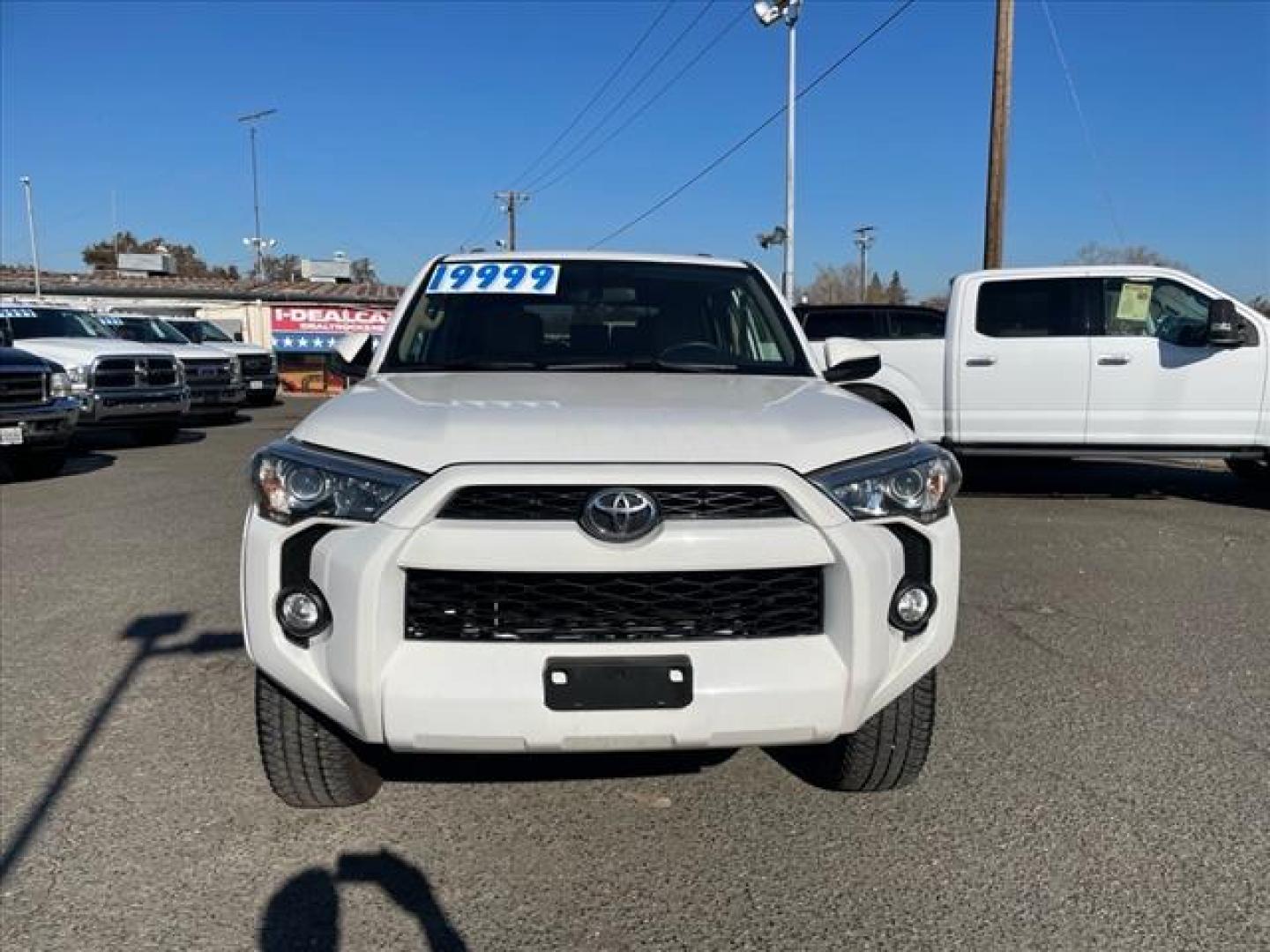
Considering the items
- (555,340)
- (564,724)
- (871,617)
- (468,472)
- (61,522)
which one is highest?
(555,340)

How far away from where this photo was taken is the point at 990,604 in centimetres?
571

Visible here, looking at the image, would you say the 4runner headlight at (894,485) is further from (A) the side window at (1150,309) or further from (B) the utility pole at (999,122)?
(B) the utility pole at (999,122)

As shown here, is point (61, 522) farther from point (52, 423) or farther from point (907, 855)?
point (907, 855)

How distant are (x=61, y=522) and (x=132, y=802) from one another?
577cm

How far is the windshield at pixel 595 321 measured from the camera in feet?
13.0

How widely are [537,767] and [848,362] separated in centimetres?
196

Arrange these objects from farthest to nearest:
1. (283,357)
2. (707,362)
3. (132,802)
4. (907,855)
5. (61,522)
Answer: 1. (283,357)
2. (61,522)
3. (707,362)
4. (132,802)
5. (907,855)

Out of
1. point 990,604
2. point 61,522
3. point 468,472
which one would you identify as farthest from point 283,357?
point 468,472

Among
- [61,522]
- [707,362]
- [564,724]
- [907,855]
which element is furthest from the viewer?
[61,522]

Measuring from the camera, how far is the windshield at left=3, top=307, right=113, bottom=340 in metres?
14.4

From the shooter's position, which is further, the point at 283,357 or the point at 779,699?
the point at 283,357

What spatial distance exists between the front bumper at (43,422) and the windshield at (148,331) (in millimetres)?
7045

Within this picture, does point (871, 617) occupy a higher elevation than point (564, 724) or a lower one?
higher

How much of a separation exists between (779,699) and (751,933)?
59cm
